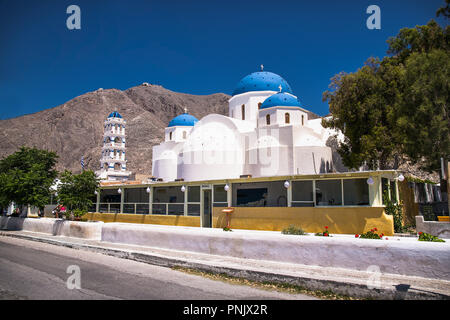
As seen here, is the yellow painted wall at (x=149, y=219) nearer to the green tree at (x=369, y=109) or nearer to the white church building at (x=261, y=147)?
the white church building at (x=261, y=147)

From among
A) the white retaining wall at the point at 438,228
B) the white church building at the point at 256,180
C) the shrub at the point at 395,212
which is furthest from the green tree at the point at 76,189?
the white retaining wall at the point at 438,228

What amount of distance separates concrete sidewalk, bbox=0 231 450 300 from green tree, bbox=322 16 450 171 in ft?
42.0

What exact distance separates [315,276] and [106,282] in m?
4.37

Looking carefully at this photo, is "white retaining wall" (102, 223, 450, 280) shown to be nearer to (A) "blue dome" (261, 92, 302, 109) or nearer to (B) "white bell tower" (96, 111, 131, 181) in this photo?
(A) "blue dome" (261, 92, 302, 109)

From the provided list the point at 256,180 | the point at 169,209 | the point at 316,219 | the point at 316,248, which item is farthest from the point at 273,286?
the point at 169,209

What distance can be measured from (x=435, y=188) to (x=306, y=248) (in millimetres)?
19720

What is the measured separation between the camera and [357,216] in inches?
496

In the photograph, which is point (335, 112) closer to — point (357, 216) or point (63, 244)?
point (357, 216)

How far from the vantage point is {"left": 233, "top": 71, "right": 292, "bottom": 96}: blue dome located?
98.9ft

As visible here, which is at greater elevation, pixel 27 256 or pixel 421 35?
pixel 421 35

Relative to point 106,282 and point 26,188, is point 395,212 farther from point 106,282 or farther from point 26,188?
point 26,188

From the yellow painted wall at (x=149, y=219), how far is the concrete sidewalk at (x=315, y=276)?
662 centimetres

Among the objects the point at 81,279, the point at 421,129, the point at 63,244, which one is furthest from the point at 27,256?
the point at 421,129

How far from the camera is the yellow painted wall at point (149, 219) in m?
17.6
